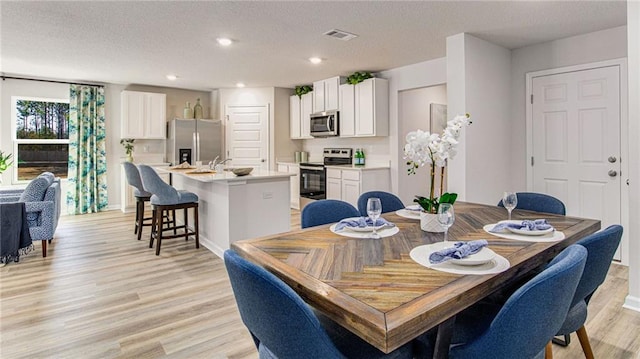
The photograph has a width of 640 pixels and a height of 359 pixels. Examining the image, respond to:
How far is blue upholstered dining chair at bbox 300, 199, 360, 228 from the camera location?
2.32 metres

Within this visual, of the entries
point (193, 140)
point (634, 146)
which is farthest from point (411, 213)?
point (193, 140)

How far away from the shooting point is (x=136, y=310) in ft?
8.81

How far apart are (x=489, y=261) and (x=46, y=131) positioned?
738cm

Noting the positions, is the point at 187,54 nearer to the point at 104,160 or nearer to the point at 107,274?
the point at 107,274

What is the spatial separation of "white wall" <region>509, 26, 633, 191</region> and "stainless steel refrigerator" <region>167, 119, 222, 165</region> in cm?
511

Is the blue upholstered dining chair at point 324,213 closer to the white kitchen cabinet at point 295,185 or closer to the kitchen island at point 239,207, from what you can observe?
the kitchen island at point 239,207

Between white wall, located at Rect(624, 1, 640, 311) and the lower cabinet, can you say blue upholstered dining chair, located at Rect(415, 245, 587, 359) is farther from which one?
the lower cabinet

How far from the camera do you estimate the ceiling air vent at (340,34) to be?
12.0ft

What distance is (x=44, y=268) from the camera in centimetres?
358

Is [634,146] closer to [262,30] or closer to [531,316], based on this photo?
[531,316]

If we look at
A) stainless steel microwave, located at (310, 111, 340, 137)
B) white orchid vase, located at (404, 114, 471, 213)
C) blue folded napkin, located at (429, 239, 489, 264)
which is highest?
stainless steel microwave, located at (310, 111, 340, 137)

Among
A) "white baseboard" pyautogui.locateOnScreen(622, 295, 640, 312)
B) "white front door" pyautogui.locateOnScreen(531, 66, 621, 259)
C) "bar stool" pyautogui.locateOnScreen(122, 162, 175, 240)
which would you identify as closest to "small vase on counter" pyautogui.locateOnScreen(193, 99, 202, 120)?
"bar stool" pyautogui.locateOnScreen(122, 162, 175, 240)

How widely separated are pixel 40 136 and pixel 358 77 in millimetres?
5442

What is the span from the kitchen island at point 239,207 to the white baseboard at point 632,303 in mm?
3083
